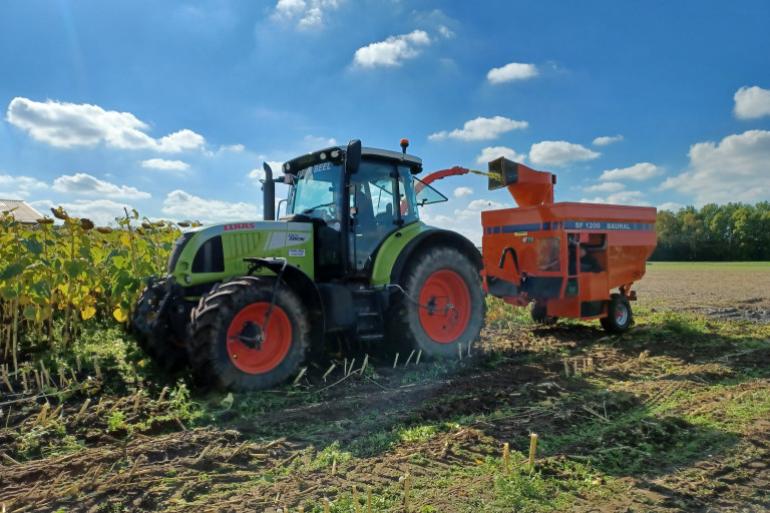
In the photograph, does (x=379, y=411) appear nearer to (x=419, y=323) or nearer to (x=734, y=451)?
(x=419, y=323)

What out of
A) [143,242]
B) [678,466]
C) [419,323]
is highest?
[143,242]

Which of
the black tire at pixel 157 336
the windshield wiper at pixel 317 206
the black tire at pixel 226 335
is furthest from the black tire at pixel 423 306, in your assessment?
the black tire at pixel 157 336

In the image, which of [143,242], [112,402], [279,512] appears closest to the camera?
[279,512]

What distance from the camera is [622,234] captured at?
8320 millimetres

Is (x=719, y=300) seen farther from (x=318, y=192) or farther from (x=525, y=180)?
(x=318, y=192)

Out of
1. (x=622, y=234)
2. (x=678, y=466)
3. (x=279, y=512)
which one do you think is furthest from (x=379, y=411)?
(x=622, y=234)

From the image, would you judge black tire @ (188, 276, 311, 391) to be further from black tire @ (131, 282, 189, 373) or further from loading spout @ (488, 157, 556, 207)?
loading spout @ (488, 157, 556, 207)

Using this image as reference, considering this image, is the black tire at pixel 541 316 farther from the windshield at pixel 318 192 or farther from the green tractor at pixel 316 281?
the windshield at pixel 318 192

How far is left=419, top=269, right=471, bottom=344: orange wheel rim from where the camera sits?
20.5 feet

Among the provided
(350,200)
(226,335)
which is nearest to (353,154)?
(350,200)

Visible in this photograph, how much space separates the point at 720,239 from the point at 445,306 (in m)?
63.3

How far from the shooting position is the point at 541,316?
27.8 ft

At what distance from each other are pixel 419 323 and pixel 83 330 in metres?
3.86

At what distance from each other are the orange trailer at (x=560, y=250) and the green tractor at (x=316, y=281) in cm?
158
